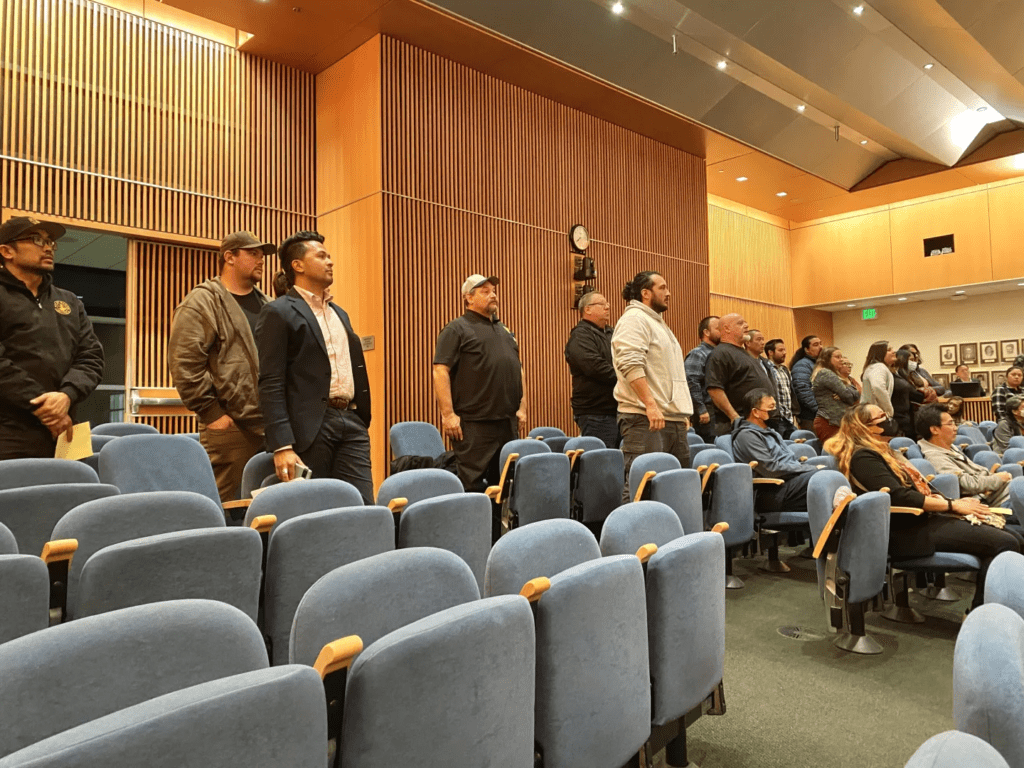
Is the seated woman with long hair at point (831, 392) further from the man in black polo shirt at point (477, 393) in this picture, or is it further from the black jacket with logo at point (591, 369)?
the man in black polo shirt at point (477, 393)

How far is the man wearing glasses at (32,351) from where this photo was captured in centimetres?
269

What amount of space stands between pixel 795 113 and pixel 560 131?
3.07m

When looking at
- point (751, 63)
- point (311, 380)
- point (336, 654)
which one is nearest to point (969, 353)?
point (751, 63)

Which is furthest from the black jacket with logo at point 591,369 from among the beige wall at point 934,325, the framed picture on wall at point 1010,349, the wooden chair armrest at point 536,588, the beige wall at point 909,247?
the beige wall at point 934,325

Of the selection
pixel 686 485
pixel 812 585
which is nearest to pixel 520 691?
pixel 686 485

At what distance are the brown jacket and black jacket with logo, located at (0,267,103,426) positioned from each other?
38 centimetres

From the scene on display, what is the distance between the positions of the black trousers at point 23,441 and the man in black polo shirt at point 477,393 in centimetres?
167

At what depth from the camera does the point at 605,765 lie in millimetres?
1385

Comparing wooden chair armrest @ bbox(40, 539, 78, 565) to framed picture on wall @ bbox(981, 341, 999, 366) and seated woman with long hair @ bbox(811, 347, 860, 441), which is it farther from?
framed picture on wall @ bbox(981, 341, 999, 366)

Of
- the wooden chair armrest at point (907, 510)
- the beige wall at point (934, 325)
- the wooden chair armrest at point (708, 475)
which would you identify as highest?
the beige wall at point (934, 325)

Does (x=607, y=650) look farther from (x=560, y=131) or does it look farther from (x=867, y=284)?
(x=867, y=284)

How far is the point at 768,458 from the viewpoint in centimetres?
399

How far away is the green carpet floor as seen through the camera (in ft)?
6.47

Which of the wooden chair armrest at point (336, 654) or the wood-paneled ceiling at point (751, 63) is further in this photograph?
the wood-paneled ceiling at point (751, 63)
